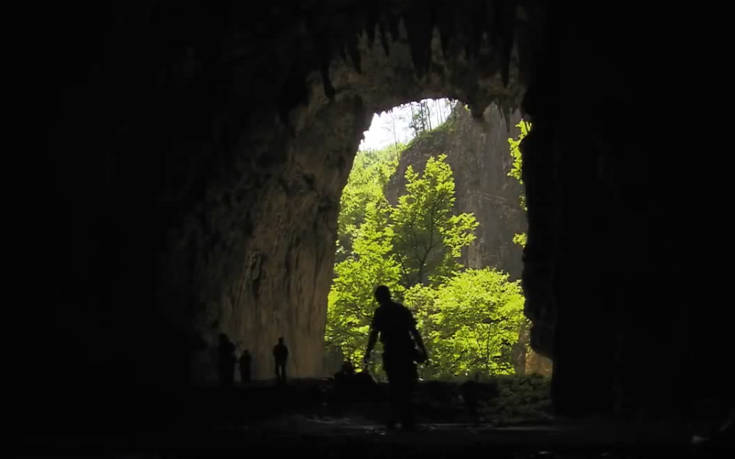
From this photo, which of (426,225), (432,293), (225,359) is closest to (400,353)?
(225,359)

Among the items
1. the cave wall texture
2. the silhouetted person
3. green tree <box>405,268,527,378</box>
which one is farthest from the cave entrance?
the silhouetted person

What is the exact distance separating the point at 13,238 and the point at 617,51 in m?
9.87

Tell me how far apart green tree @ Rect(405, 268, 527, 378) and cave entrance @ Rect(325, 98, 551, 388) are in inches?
1.7

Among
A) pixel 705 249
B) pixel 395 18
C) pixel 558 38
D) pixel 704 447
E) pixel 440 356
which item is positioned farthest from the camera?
pixel 440 356

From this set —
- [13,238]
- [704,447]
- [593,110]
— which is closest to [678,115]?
[593,110]

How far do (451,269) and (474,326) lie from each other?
593cm

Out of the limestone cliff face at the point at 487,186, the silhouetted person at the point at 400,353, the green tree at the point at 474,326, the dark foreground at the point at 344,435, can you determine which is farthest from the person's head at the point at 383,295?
the limestone cliff face at the point at 487,186

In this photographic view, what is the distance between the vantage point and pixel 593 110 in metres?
9.58

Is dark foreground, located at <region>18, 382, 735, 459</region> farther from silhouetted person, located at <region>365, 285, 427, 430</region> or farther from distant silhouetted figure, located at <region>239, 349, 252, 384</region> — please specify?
distant silhouetted figure, located at <region>239, 349, 252, 384</region>

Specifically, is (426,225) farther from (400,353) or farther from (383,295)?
(400,353)

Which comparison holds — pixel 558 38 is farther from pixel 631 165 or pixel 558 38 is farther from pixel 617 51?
pixel 631 165

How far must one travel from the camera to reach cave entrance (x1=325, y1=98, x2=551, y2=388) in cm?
3070

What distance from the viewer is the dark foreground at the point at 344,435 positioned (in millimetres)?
5074

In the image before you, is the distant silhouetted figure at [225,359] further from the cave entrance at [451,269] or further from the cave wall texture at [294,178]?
the cave entrance at [451,269]
